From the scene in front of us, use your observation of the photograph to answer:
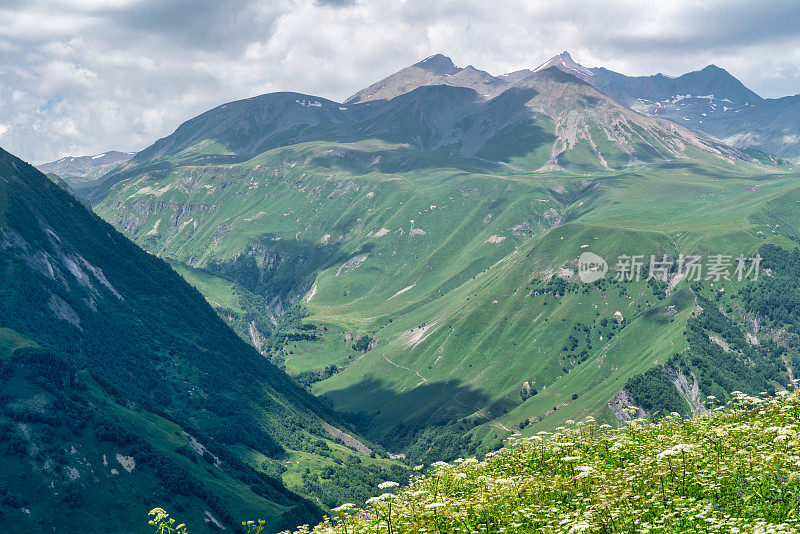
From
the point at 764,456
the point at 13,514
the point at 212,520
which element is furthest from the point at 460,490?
the point at 212,520

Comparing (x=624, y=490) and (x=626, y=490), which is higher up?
(x=626, y=490)

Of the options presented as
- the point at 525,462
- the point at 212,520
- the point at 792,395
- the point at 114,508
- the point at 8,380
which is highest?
the point at 792,395

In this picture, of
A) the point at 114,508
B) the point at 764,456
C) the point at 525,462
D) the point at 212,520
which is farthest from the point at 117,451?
the point at 764,456

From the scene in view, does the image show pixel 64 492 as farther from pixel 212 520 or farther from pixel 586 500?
pixel 586 500

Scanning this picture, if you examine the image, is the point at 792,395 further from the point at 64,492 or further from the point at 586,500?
the point at 64,492

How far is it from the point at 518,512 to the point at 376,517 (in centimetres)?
661

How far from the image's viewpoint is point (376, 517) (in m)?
27.1

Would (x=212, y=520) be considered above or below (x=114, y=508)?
below

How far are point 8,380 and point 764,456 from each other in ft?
679

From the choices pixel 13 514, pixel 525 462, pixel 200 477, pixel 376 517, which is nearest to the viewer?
pixel 376 517

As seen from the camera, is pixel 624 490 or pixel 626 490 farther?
pixel 624 490

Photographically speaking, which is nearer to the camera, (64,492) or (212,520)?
(64,492)

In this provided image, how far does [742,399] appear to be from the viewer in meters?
31.2

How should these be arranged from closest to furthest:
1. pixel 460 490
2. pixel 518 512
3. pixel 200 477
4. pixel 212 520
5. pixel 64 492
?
pixel 518 512 < pixel 460 490 < pixel 64 492 < pixel 212 520 < pixel 200 477
